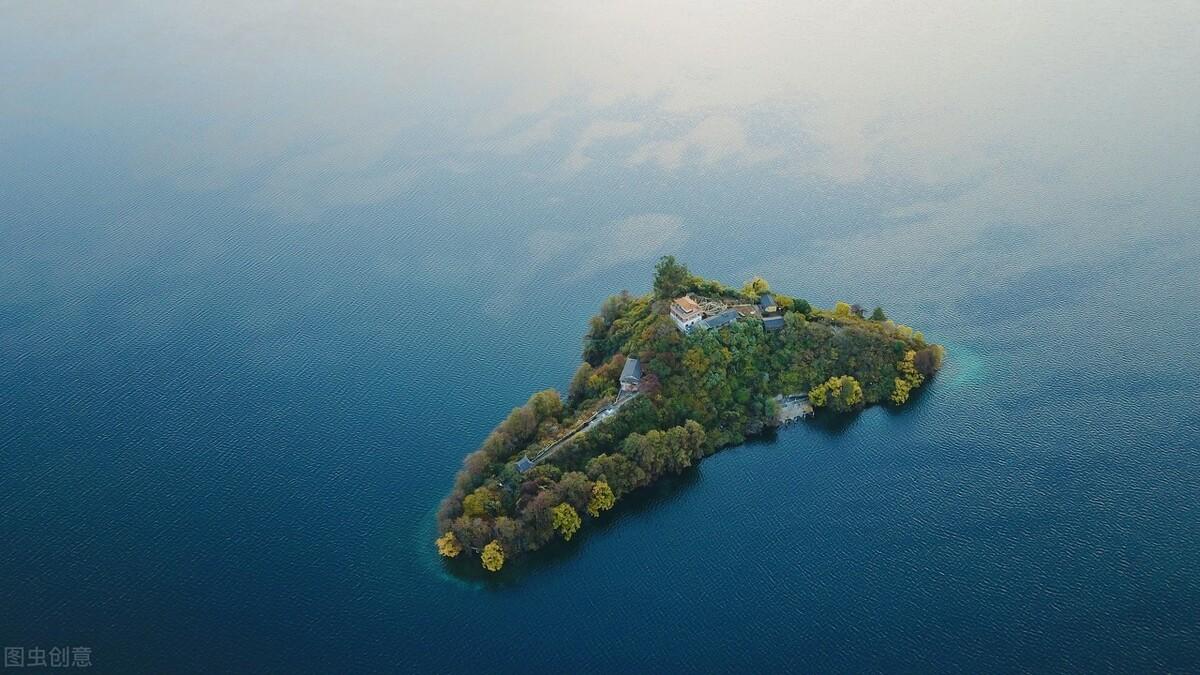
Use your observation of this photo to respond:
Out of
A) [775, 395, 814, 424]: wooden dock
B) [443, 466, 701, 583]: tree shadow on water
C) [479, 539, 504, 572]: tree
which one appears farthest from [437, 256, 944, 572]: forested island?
[443, 466, 701, 583]: tree shadow on water

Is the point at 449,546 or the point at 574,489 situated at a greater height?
the point at 574,489

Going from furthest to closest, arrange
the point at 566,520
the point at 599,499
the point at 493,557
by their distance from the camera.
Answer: the point at 599,499, the point at 566,520, the point at 493,557

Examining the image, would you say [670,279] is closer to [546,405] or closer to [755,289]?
[755,289]

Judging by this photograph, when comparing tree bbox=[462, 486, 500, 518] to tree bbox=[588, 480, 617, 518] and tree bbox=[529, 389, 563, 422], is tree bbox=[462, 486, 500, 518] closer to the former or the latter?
tree bbox=[588, 480, 617, 518]

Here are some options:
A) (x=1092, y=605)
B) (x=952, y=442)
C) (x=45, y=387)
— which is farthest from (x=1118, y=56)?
(x=45, y=387)

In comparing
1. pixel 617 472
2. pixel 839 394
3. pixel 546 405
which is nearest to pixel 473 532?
pixel 617 472

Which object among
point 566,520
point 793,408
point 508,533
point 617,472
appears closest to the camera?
point 508,533

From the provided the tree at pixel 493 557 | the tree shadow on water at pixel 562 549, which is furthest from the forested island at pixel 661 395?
the tree shadow on water at pixel 562 549

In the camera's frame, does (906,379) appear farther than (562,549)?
Yes
